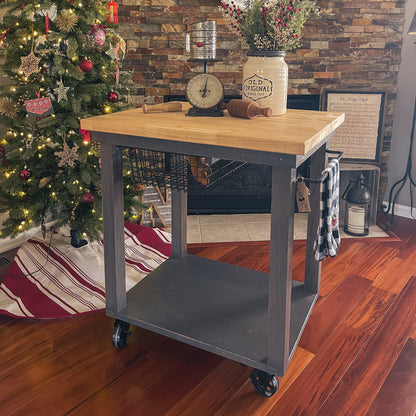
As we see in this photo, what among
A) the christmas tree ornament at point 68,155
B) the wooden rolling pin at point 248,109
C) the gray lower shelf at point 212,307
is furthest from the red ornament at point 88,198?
the wooden rolling pin at point 248,109

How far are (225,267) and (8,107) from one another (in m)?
1.34

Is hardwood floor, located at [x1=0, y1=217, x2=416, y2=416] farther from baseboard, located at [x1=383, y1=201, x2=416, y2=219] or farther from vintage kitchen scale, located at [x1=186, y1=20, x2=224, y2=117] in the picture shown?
baseboard, located at [x1=383, y1=201, x2=416, y2=219]

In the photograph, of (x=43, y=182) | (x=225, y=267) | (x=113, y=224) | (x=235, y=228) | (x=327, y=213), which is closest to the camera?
(x=327, y=213)

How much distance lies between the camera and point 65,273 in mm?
2361

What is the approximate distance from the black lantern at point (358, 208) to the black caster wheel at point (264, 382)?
164 centimetres

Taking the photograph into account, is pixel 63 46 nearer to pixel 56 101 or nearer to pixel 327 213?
pixel 56 101

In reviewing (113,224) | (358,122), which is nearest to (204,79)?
(113,224)

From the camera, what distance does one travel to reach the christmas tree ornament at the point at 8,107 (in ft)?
7.31

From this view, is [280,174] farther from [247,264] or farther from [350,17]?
[350,17]

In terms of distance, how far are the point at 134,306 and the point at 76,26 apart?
1.41m

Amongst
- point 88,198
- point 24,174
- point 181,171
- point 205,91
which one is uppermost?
point 205,91

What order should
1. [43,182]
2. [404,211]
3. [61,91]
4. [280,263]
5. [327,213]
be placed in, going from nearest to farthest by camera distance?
[280,263]
[327,213]
[61,91]
[43,182]
[404,211]

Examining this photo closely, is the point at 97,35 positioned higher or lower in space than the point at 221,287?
higher

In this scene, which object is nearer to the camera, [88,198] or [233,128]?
[233,128]
